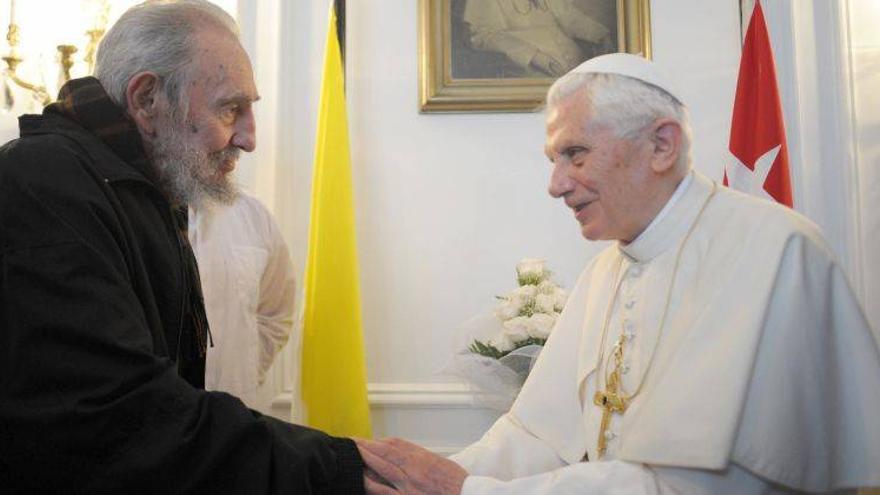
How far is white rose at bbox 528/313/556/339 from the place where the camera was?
375 cm

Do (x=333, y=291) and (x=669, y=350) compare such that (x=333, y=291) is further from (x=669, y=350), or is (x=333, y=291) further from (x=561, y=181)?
(x=669, y=350)

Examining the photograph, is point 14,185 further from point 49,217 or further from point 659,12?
point 659,12

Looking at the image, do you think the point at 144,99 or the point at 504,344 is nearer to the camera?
the point at 144,99

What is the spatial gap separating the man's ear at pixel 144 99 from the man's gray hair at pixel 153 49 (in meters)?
0.02

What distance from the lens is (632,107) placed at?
2.48m

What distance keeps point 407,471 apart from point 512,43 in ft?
9.99

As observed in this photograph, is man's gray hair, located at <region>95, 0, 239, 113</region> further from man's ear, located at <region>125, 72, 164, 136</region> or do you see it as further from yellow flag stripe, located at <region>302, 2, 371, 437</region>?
yellow flag stripe, located at <region>302, 2, 371, 437</region>

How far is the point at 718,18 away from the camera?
4699mm

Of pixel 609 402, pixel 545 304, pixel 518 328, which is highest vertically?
pixel 545 304

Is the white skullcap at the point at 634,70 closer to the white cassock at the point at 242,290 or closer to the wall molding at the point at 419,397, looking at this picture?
the white cassock at the point at 242,290

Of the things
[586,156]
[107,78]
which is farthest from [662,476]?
[107,78]

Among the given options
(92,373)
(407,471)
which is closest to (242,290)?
(407,471)

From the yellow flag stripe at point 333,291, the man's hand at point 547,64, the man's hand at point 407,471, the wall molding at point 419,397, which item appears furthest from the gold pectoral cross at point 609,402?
the man's hand at point 547,64

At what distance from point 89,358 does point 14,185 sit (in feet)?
1.34
